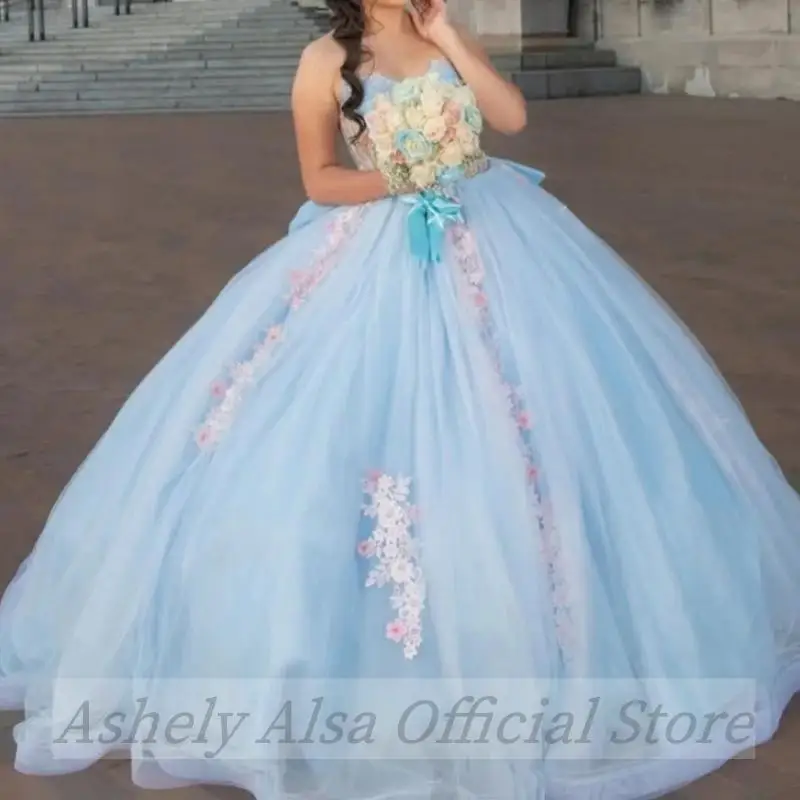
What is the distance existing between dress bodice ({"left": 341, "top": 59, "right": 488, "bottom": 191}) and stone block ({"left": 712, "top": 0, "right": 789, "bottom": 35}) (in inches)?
591

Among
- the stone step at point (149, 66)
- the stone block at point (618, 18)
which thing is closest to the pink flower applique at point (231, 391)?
the stone step at point (149, 66)

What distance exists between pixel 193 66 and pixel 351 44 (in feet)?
55.9

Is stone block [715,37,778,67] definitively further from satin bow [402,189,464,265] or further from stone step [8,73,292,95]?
satin bow [402,189,464,265]

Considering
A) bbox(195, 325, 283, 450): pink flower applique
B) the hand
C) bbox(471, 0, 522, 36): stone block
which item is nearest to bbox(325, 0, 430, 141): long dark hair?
the hand

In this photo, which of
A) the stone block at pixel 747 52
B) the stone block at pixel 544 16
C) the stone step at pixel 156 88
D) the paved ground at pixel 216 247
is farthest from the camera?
the stone block at pixel 544 16

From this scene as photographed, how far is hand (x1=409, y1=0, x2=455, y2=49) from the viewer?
2.86 meters

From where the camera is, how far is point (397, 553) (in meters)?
2.55

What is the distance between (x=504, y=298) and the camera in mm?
2791

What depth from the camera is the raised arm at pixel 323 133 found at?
9.45 ft

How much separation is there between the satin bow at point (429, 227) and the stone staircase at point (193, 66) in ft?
50.9

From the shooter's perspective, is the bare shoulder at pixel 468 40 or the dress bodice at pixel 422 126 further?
the bare shoulder at pixel 468 40

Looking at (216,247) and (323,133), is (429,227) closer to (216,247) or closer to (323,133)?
(323,133)

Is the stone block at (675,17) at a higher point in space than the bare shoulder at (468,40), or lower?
lower

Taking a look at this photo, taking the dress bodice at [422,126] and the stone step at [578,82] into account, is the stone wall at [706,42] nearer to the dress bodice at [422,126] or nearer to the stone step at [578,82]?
the stone step at [578,82]
